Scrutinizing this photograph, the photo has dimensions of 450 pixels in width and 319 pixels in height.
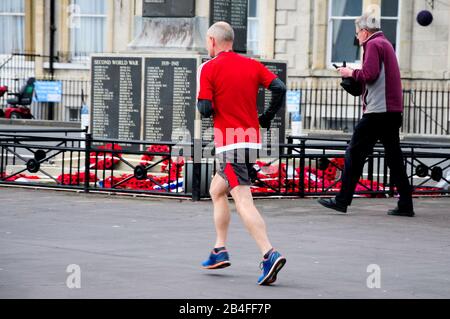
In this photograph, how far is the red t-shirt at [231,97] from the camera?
30.3 ft

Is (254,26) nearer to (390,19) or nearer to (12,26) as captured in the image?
(390,19)

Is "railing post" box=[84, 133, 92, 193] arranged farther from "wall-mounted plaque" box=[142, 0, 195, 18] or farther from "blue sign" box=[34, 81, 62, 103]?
"blue sign" box=[34, 81, 62, 103]

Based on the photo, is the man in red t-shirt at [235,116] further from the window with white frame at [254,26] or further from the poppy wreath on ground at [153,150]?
the window with white frame at [254,26]

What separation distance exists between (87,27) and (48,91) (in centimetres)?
285

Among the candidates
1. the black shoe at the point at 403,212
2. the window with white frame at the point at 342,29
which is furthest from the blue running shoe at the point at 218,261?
the window with white frame at the point at 342,29

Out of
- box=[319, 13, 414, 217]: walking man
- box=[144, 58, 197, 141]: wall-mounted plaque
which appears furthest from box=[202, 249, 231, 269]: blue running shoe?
box=[144, 58, 197, 141]: wall-mounted plaque

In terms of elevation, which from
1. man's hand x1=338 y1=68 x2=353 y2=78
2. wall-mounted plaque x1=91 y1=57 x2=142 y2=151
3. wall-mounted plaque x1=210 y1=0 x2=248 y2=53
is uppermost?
wall-mounted plaque x1=210 y1=0 x2=248 y2=53

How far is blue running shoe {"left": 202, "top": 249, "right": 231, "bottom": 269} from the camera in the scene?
9383 millimetres

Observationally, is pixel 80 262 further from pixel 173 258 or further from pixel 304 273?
pixel 304 273

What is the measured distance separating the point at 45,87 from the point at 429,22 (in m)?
11.4

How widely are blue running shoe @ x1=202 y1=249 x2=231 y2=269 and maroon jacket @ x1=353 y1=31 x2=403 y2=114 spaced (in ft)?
13.6

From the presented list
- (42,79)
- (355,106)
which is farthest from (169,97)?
(42,79)

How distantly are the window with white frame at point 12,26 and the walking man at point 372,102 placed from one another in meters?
27.3
